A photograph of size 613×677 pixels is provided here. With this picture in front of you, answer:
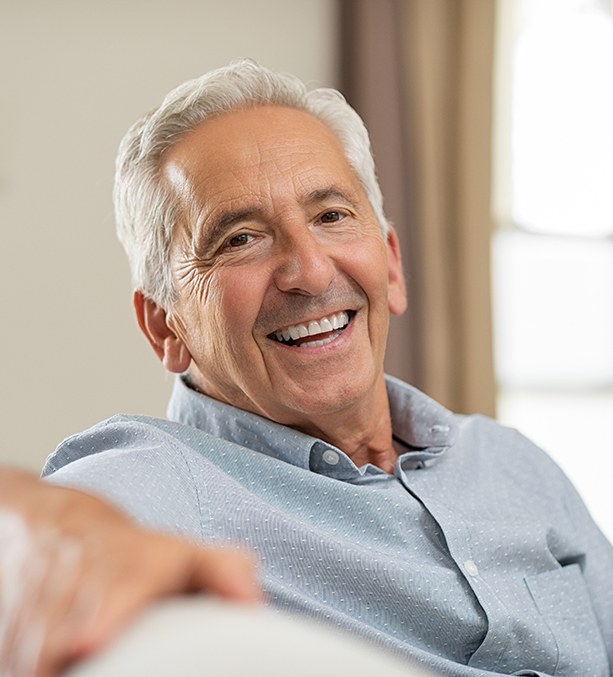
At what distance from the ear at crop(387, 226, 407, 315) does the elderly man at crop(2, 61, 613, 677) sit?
0.12 m

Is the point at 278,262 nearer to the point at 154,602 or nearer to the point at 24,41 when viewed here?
the point at 154,602

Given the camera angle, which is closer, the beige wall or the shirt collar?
the shirt collar

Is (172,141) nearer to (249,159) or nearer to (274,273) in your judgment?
(249,159)

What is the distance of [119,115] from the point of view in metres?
3.11

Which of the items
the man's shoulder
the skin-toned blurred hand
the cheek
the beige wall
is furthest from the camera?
the beige wall

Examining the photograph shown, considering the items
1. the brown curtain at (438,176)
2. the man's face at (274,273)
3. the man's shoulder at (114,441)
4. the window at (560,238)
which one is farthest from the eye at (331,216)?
the window at (560,238)

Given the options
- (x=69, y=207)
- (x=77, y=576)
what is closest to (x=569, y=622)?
(x=77, y=576)

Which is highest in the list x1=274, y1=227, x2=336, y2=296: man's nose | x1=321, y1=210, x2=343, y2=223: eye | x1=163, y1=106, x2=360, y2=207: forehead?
x1=163, y1=106, x2=360, y2=207: forehead

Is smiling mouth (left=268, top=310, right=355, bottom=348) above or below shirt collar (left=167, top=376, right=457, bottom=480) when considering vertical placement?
above

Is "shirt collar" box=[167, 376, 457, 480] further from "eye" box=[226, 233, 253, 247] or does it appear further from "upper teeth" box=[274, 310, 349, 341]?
"eye" box=[226, 233, 253, 247]

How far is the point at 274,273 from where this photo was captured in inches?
65.0

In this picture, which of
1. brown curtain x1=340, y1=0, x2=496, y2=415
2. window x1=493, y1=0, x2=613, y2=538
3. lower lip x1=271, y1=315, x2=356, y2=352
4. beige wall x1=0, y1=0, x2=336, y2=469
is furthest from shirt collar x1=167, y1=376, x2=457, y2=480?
window x1=493, y1=0, x2=613, y2=538

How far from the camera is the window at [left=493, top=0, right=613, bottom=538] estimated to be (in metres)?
3.61

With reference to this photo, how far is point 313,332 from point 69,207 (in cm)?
157
